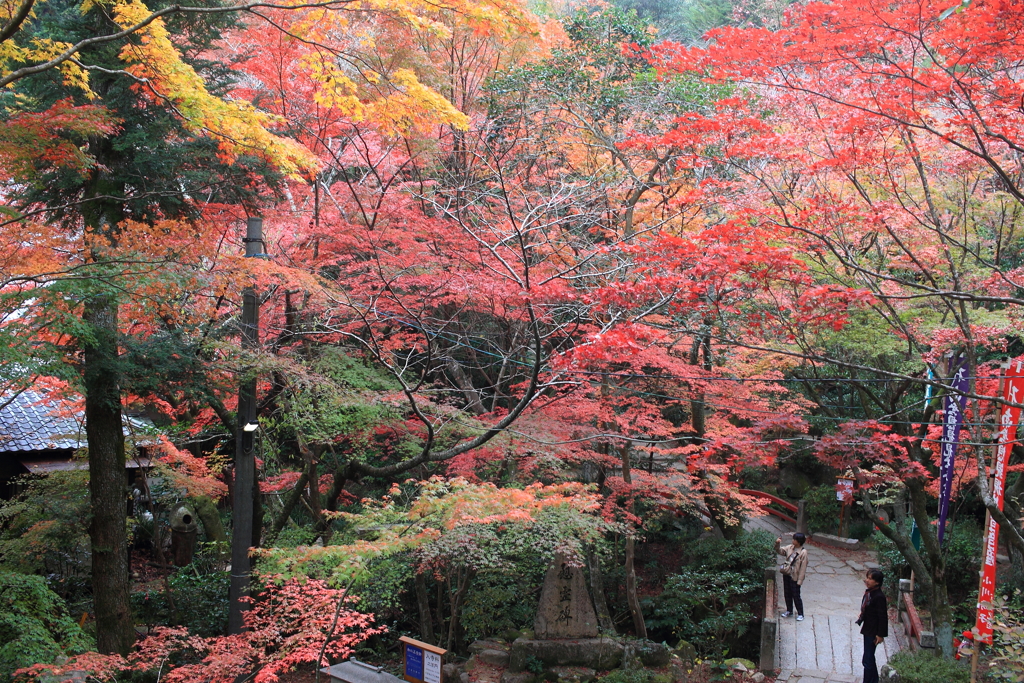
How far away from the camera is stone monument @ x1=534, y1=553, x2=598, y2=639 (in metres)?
11.2

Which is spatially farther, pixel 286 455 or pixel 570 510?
pixel 286 455

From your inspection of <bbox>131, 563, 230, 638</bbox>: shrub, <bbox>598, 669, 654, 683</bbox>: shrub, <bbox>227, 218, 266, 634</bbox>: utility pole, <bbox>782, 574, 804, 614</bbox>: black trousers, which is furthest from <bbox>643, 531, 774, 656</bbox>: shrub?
<bbox>227, 218, 266, 634</bbox>: utility pole

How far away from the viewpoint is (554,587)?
37.0 ft

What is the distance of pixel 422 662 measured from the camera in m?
7.94

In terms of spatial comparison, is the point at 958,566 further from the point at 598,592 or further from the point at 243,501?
the point at 243,501

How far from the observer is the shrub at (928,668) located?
800cm

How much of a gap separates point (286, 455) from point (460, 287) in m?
A: 8.58

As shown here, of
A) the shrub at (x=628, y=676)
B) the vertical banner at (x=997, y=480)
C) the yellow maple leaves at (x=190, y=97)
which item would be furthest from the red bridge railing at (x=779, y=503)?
the yellow maple leaves at (x=190, y=97)

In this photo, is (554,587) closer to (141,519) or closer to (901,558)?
(901,558)

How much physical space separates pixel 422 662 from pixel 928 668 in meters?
6.12

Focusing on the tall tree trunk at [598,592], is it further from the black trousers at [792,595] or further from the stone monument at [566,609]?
the black trousers at [792,595]

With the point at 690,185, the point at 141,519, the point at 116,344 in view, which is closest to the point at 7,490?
the point at 141,519

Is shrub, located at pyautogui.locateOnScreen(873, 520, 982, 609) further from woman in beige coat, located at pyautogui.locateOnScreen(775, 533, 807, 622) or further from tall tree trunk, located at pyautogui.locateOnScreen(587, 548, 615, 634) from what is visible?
tall tree trunk, located at pyautogui.locateOnScreen(587, 548, 615, 634)

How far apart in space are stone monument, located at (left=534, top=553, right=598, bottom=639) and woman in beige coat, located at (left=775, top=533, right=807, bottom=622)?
10.7 feet
